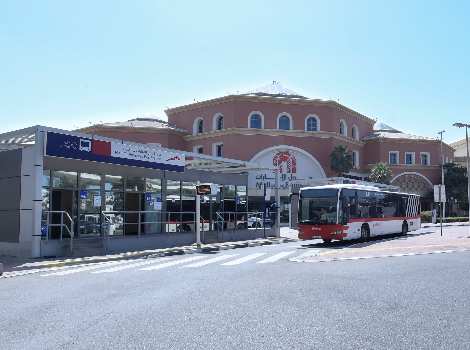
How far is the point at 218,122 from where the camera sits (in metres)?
62.5

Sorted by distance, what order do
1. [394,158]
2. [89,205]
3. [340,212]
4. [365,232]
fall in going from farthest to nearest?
[394,158], [365,232], [340,212], [89,205]

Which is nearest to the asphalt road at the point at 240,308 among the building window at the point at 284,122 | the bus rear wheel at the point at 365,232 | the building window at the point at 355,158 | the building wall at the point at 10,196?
the building wall at the point at 10,196

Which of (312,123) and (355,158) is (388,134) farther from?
(312,123)

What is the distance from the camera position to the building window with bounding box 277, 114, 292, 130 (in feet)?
202

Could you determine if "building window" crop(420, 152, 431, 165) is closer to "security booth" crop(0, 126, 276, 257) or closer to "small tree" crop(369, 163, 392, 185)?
"small tree" crop(369, 163, 392, 185)

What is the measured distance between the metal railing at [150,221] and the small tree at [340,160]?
122 ft

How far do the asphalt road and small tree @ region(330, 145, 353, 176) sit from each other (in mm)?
46981

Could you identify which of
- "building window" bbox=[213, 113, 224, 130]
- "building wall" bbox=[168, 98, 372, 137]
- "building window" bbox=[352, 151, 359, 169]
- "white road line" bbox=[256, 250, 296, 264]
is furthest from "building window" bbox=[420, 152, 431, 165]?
"white road line" bbox=[256, 250, 296, 264]

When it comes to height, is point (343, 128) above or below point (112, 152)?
above

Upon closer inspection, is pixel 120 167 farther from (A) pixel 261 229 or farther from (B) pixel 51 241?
(A) pixel 261 229

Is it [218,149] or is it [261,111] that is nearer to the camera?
[261,111]

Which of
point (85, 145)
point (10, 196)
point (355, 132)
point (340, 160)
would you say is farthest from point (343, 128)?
point (10, 196)

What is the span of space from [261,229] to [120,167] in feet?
34.9

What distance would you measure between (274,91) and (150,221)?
44153 mm
